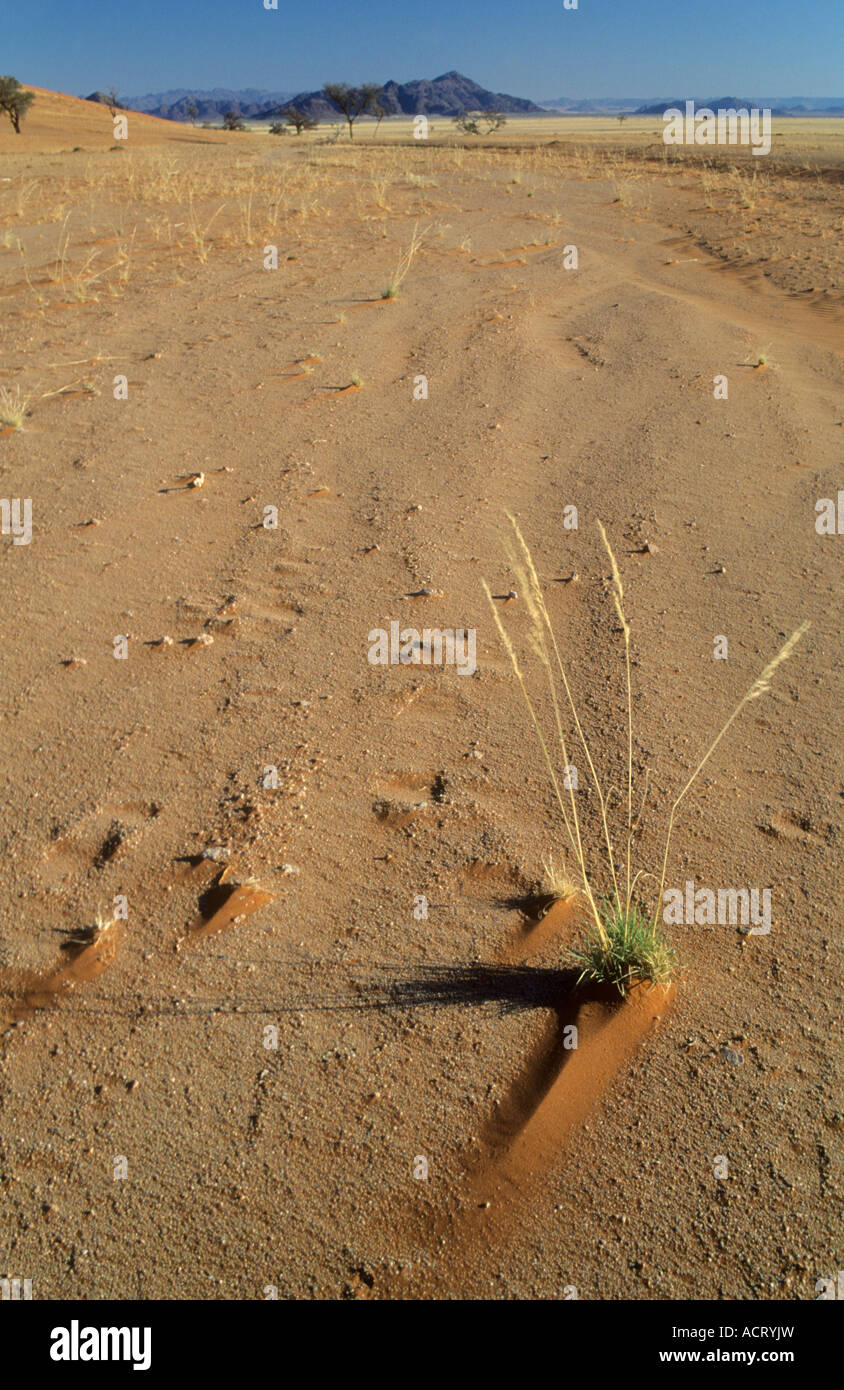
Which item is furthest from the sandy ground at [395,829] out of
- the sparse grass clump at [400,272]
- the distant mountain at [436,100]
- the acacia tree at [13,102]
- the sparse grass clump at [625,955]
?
the distant mountain at [436,100]

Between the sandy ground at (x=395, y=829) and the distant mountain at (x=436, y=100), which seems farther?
the distant mountain at (x=436, y=100)

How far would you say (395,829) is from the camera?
9.36 feet

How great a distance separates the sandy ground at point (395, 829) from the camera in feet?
6.20

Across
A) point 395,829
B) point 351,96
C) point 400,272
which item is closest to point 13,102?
point 351,96

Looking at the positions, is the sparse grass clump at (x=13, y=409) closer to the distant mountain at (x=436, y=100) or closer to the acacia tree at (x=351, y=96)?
the acacia tree at (x=351, y=96)

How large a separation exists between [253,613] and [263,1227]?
2.63m

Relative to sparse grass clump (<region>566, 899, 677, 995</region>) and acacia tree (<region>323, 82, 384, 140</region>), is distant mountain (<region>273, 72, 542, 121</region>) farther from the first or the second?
sparse grass clump (<region>566, 899, 677, 995</region>)

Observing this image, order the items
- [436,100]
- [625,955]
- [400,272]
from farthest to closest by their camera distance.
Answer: [436,100]
[400,272]
[625,955]

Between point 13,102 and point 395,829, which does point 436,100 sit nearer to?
point 13,102

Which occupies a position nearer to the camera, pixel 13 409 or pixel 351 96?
pixel 13 409

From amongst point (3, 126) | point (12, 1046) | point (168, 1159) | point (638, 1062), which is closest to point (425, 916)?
point (638, 1062)

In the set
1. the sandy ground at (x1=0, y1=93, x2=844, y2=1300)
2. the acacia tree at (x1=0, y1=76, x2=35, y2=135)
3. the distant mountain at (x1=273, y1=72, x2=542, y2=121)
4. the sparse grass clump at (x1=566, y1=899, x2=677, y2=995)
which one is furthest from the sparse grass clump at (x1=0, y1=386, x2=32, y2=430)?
the distant mountain at (x1=273, y1=72, x2=542, y2=121)

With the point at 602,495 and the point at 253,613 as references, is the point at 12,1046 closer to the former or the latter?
the point at 253,613

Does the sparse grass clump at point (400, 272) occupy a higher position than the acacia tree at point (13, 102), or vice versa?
the acacia tree at point (13, 102)
